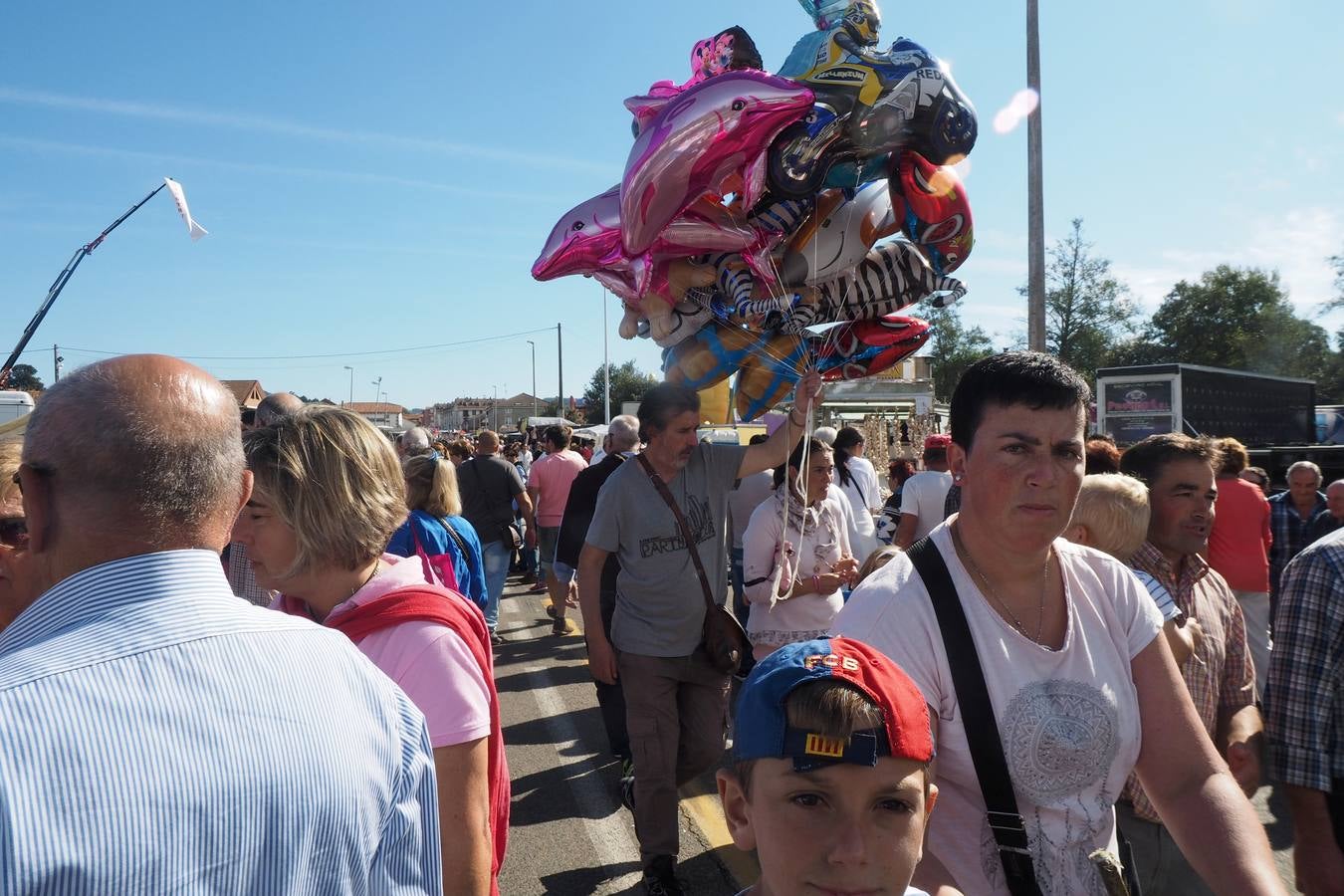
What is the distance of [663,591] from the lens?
3.77 metres

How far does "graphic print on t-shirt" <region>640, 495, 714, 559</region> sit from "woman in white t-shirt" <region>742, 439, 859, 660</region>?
16.5 inches

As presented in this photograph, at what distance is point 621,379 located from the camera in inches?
2931

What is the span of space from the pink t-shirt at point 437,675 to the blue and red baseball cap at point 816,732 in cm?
62

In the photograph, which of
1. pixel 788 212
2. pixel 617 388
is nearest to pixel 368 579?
pixel 788 212

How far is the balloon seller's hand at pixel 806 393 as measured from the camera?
12.0ft

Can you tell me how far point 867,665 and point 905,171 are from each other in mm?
3201

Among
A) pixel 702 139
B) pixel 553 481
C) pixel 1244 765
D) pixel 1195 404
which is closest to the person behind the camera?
pixel 1244 765

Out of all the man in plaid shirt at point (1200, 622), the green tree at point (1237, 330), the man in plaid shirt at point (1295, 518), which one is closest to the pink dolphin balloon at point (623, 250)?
the man in plaid shirt at point (1200, 622)

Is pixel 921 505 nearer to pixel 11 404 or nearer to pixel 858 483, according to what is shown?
pixel 858 483

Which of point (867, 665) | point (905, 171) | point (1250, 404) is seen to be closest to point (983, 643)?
point (867, 665)

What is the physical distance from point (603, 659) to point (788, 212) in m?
2.17

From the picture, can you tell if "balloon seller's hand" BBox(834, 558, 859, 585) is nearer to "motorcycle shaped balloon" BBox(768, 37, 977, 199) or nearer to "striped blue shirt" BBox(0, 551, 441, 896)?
"motorcycle shaped balloon" BBox(768, 37, 977, 199)

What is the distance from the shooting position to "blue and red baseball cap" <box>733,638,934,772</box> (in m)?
1.30

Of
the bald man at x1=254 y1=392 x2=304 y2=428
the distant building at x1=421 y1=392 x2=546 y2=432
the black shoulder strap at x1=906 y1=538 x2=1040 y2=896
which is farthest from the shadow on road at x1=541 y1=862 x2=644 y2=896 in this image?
the distant building at x1=421 y1=392 x2=546 y2=432
